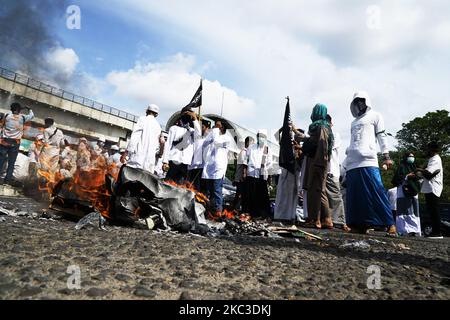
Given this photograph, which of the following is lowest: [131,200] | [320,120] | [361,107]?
[131,200]

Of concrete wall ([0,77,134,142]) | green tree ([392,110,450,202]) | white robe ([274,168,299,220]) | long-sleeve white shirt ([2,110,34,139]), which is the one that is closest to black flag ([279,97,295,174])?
white robe ([274,168,299,220])

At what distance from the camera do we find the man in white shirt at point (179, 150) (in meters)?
7.30

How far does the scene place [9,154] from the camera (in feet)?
27.2

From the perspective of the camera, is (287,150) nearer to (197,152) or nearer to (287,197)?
(287,197)

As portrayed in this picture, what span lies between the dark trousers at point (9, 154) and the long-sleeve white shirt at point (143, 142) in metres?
4.01

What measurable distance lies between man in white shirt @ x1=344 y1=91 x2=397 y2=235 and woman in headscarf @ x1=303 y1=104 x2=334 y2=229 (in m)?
0.39

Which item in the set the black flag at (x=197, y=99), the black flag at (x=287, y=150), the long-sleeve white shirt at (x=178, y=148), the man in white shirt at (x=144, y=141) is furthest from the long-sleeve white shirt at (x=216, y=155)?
the black flag at (x=197, y=99)

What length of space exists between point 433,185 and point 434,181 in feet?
0.38

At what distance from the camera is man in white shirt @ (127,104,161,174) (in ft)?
19.7

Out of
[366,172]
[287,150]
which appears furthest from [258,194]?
[366,172]
